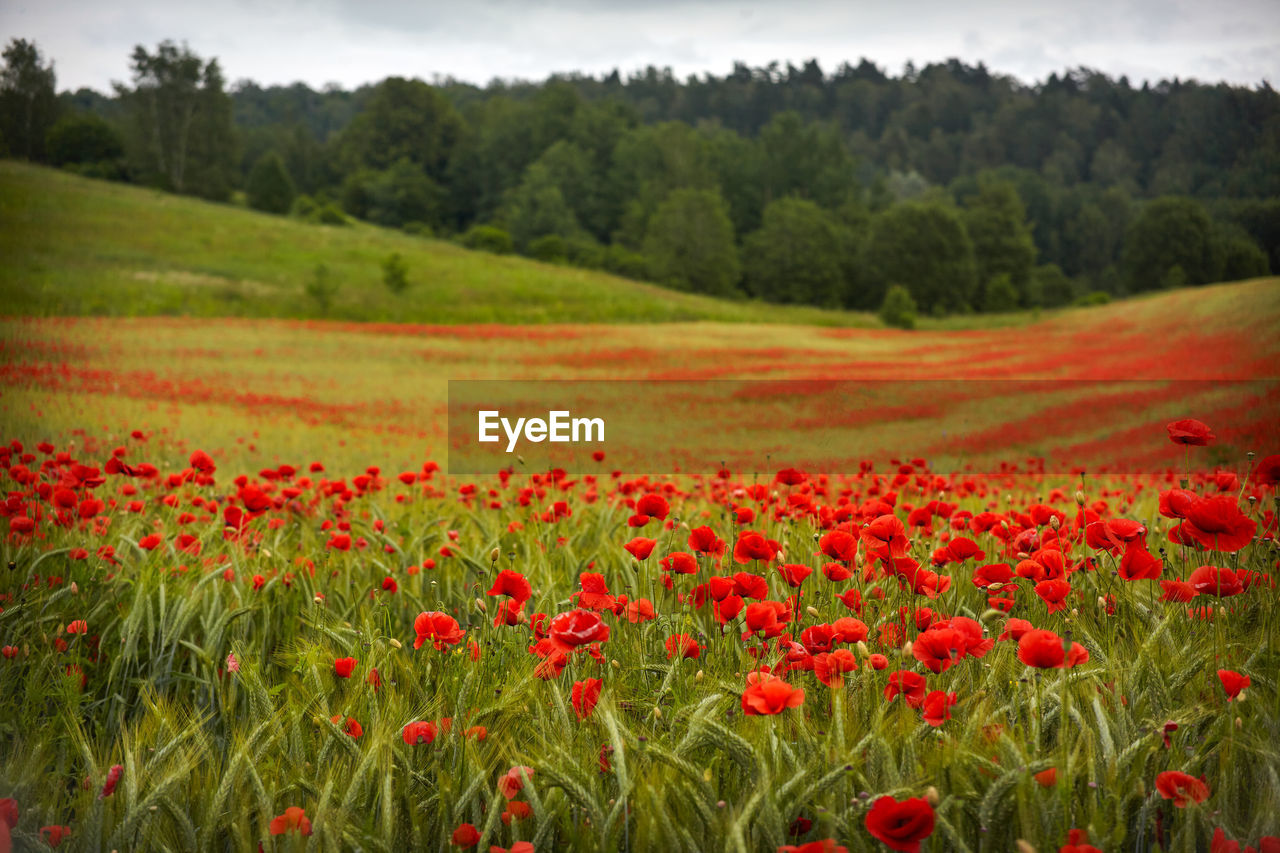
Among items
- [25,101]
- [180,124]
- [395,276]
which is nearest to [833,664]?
[25,101]

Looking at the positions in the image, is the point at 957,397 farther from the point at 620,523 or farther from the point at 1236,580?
the point at 1236,580

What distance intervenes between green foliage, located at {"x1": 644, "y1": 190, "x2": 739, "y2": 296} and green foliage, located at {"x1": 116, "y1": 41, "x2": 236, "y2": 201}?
19.0m

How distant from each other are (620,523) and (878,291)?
38.6m

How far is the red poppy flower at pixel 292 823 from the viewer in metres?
1.62

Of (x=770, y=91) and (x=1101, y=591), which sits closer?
(x=1101, y=591)

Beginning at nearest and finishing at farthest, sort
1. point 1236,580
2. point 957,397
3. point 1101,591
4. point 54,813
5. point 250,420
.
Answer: point 54,813 → point 1236,580 → point 1101,591 → point 250,420 → point 957,397

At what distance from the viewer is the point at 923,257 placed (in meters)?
38.9

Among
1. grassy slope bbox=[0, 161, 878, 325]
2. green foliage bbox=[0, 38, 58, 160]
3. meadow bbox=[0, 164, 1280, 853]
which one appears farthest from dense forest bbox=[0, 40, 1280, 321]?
meadow bbox=[0, 164, 1280, 853]

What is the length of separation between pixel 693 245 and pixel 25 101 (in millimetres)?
38942

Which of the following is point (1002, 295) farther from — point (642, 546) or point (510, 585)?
point (510, 585)

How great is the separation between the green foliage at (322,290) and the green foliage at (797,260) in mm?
24469

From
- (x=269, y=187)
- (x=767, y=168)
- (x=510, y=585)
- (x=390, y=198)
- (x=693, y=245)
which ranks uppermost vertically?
(x=767, y=168)

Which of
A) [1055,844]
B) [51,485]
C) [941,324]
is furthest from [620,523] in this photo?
[941,324]

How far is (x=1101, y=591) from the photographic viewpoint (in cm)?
275
